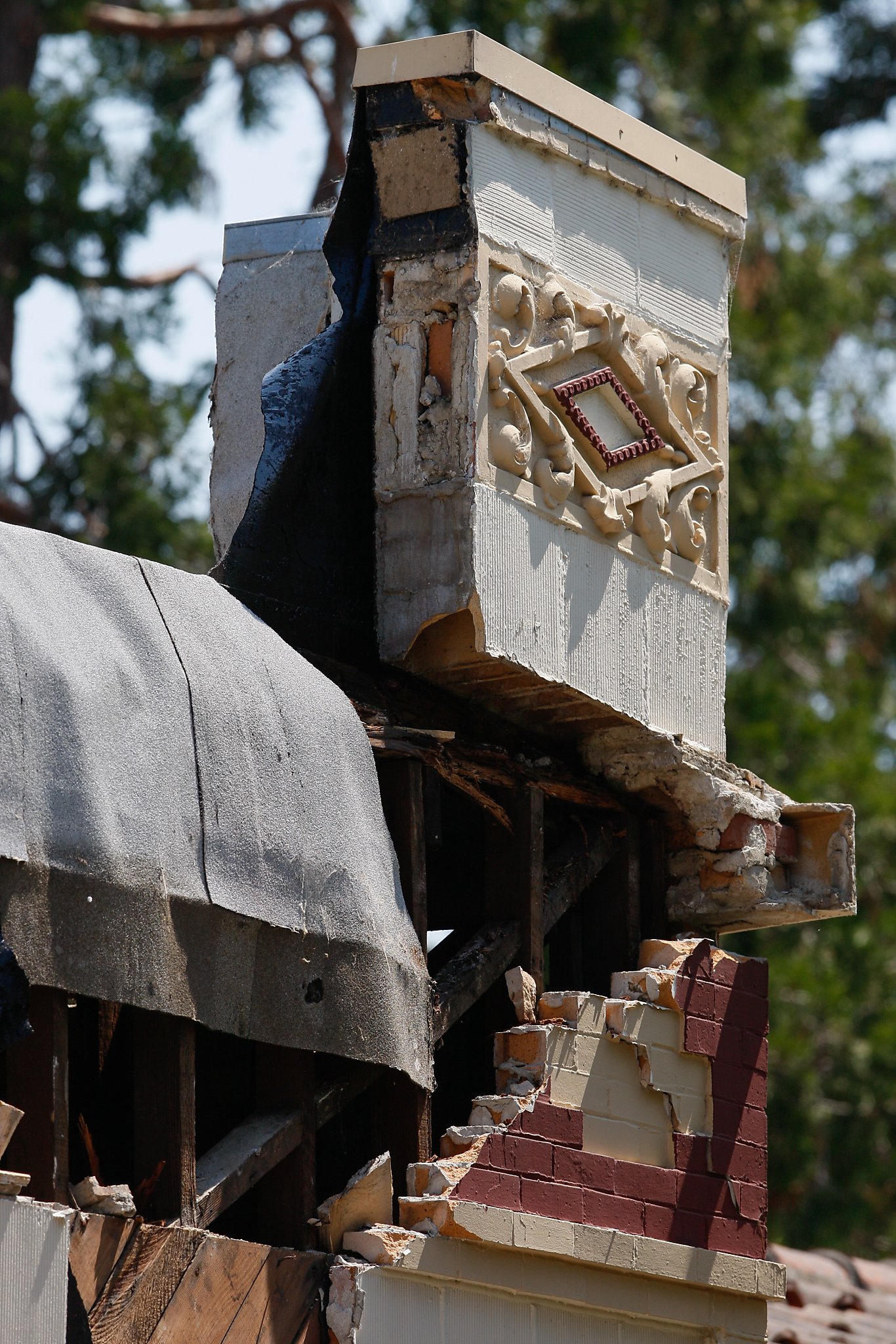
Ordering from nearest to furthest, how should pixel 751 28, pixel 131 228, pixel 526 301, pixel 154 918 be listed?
pixel 154 918 < pixel 526 301 < pixel 131 228 < pixel 751 28

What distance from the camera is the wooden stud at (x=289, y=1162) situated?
18.3 feet

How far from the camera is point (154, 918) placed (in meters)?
5.10

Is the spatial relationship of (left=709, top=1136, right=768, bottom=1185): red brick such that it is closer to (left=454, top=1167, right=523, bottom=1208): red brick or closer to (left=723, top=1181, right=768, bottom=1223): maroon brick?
(left=723, top=1181, right=768, bottom=1223): maroon brick

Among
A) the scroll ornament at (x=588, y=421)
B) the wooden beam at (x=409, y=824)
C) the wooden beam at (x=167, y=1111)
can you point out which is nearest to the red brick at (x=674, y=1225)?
the wooden beam at (x=409, y=824)

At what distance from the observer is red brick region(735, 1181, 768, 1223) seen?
6.72 meters

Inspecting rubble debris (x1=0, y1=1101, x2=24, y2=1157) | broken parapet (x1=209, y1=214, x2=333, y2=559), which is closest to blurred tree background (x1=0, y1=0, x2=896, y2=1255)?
broken parapet (x1=209, y1=214, x2=333, y2=559)

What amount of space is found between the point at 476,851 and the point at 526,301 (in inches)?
70.4

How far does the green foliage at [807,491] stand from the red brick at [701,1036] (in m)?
10.9

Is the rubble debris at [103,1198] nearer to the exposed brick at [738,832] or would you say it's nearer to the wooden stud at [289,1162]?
the wooden stud at [289,1162]

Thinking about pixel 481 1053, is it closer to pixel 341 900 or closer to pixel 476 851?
pixel 476 851

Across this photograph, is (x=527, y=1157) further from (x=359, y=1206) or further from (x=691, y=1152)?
(x=691, y=1152)

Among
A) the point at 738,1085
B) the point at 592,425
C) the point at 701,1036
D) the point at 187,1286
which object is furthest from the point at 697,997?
the point at 187,1286

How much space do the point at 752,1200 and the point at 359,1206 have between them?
5.49 ft

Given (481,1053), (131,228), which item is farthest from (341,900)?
(131,228)
